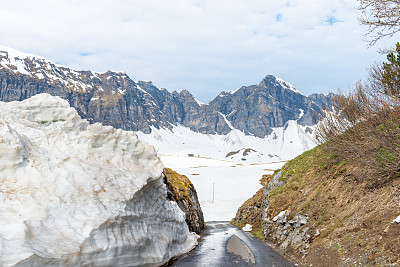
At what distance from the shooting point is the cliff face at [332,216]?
31.8ft

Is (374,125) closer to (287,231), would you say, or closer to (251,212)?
(287,231)

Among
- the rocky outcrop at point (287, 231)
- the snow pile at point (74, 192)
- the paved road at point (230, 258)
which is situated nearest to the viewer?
the snow pile at point (74, 192)

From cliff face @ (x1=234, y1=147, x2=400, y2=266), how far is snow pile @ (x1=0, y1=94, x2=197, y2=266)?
24.0 ft

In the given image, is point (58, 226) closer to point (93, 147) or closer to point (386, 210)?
point (93, 147)

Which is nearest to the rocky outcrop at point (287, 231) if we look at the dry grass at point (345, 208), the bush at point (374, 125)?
the dry grass at point (345, 208)

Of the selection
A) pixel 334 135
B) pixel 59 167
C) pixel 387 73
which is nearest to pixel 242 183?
pixel 334 135

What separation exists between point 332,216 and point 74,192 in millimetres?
12504

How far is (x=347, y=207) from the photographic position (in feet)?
45.8

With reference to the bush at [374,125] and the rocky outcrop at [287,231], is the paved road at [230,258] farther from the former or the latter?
the bush at [374,125]

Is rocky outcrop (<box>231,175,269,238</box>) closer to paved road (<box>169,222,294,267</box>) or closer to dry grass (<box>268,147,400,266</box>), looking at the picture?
dry grass (<box>268,147,400,266</box>)

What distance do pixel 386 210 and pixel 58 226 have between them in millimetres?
11789

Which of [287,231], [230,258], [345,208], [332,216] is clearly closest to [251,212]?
[287,231]

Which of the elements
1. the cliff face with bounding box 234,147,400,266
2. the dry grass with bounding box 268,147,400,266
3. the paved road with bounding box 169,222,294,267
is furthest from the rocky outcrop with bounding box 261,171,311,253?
the paved road with bounding box 169,222,294,267

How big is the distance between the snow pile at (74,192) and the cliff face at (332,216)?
7311mm
